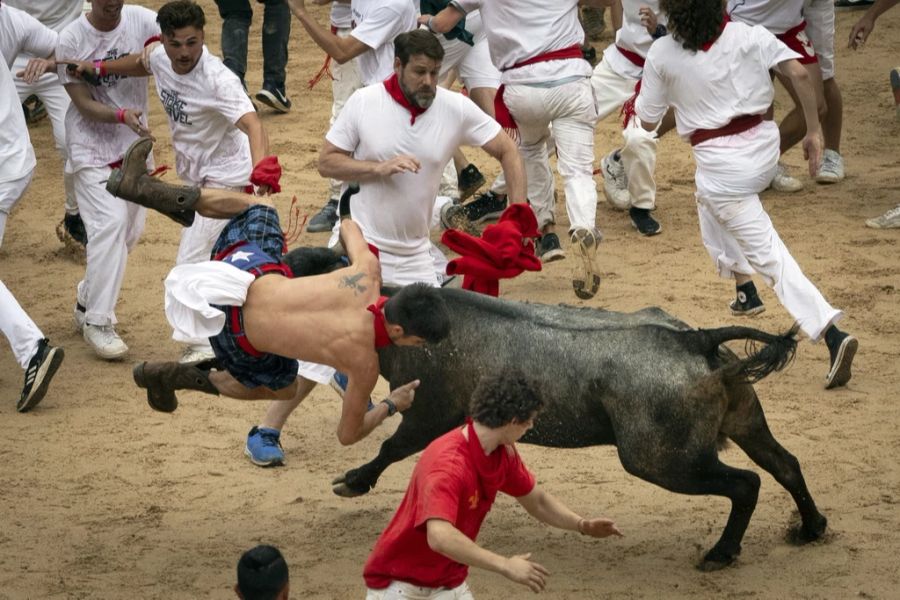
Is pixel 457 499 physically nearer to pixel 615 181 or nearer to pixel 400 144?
pixel 400 144

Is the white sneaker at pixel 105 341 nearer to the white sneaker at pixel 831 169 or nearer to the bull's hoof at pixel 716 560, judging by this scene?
the bull's hoof at pixel 716 560

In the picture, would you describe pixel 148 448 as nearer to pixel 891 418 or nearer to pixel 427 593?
pixel 427 593

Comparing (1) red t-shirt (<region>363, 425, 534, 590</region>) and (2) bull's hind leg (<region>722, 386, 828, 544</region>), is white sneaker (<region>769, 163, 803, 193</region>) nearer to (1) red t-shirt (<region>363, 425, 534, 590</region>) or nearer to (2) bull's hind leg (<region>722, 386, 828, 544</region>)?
(2) bull's hind leg (<region>722, 386, 828, 544</region>)

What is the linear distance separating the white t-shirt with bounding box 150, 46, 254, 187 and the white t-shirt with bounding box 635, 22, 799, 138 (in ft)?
8.45

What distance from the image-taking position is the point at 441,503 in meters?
5.08

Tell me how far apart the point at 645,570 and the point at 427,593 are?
6.35 feet

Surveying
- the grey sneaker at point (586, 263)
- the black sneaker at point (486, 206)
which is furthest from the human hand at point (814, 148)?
the black sneaker at point (486, 206)

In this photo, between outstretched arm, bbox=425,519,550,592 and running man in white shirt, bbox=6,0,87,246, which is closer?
outstretched arm, bbox=425,519,550,592

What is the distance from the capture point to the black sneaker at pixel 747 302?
388 inches

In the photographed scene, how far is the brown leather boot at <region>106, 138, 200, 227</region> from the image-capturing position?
754cm

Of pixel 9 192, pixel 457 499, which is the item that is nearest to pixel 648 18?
pixel 9 192

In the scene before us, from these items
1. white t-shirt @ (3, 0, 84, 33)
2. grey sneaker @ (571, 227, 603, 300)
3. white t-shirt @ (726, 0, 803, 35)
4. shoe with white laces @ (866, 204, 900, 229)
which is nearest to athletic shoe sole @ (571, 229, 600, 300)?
grey sneaker @ (571, 227, 603, 300)

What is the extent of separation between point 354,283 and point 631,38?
5672 mm

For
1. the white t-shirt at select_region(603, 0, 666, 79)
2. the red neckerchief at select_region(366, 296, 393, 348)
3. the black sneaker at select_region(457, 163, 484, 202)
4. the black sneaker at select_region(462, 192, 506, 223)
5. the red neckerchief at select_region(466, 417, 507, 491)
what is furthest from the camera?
the black sneaker at select_region(457, 163, 484, 202)
